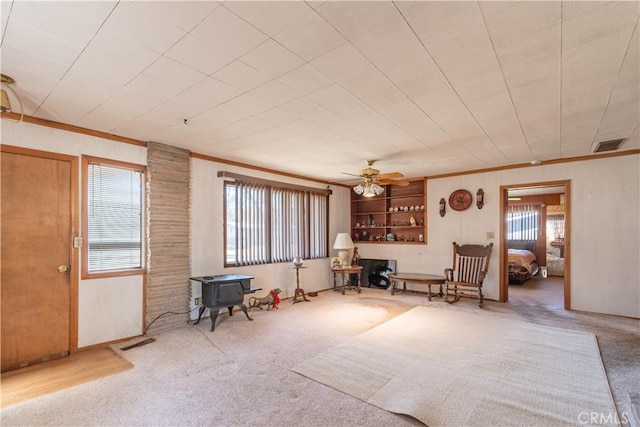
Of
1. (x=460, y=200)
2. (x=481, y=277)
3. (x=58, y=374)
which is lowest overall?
(x=58, y=374)

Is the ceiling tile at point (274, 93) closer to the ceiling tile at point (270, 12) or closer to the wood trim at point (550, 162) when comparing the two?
the ceiling tile at point (270, 12)

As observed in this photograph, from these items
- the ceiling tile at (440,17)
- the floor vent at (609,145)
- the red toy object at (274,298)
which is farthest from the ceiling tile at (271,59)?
the floor vent at (609,145)

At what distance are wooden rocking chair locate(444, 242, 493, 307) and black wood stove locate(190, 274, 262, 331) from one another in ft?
12.0

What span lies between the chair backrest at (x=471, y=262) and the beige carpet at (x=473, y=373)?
151 cm

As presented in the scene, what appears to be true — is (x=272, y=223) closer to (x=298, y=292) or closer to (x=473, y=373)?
(x=298, y=292)

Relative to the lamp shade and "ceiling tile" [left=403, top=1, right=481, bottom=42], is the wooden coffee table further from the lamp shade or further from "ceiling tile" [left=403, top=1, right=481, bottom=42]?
"ceiling tile" [left=403, top=1, right=481, bottom=42]

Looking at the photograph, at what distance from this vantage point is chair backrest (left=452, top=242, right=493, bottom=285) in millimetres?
5562

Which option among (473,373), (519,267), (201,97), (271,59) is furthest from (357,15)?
(519,267)

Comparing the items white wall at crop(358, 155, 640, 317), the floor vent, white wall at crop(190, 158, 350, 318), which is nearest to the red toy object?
white wall at crop(190, 158, 350, 318)

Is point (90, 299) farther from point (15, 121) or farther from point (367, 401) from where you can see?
point (367, 401)

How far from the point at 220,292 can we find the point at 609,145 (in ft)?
18.0

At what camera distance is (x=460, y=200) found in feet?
19.9

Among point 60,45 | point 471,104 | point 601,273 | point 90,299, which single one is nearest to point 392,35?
point 471,104

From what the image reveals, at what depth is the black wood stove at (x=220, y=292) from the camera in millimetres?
4031
